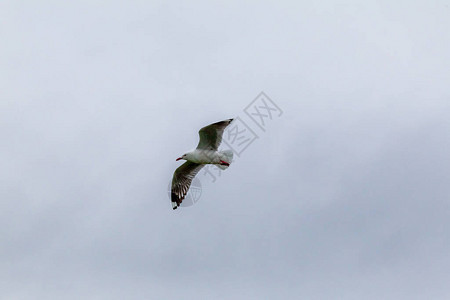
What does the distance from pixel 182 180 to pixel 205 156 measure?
265 cm

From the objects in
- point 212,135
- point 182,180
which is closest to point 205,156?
point 212,135

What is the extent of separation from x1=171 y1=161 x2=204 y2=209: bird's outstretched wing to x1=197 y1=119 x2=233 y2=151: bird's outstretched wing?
1.92 meters

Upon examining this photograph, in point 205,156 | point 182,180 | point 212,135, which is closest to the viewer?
point 212,135

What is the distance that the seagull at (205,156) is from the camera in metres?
22.0

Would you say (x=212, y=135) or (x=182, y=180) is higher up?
(x=182, y=180)

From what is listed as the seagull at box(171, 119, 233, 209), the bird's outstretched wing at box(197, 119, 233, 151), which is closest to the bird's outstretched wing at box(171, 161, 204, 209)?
the seagull at box(171, 119, 233, 209)

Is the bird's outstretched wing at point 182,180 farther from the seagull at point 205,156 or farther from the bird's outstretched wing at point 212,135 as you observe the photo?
the bird's outstretched wing at point 212,135

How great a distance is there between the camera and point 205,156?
22.9 meters

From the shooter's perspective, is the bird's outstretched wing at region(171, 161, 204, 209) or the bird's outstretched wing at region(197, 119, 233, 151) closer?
the bird's outstretched wing at region(197, 119, 233, 151)

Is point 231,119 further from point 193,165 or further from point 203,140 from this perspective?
point 193,165

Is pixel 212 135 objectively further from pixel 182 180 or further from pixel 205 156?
pixel 182 180

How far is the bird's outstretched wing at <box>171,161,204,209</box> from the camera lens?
2482cm

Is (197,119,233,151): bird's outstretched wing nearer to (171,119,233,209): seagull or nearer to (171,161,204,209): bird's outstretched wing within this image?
(171,119,233,209): seagull

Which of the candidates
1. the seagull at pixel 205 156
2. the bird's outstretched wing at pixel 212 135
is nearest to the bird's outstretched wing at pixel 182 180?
the seagull at pixel 205 156
